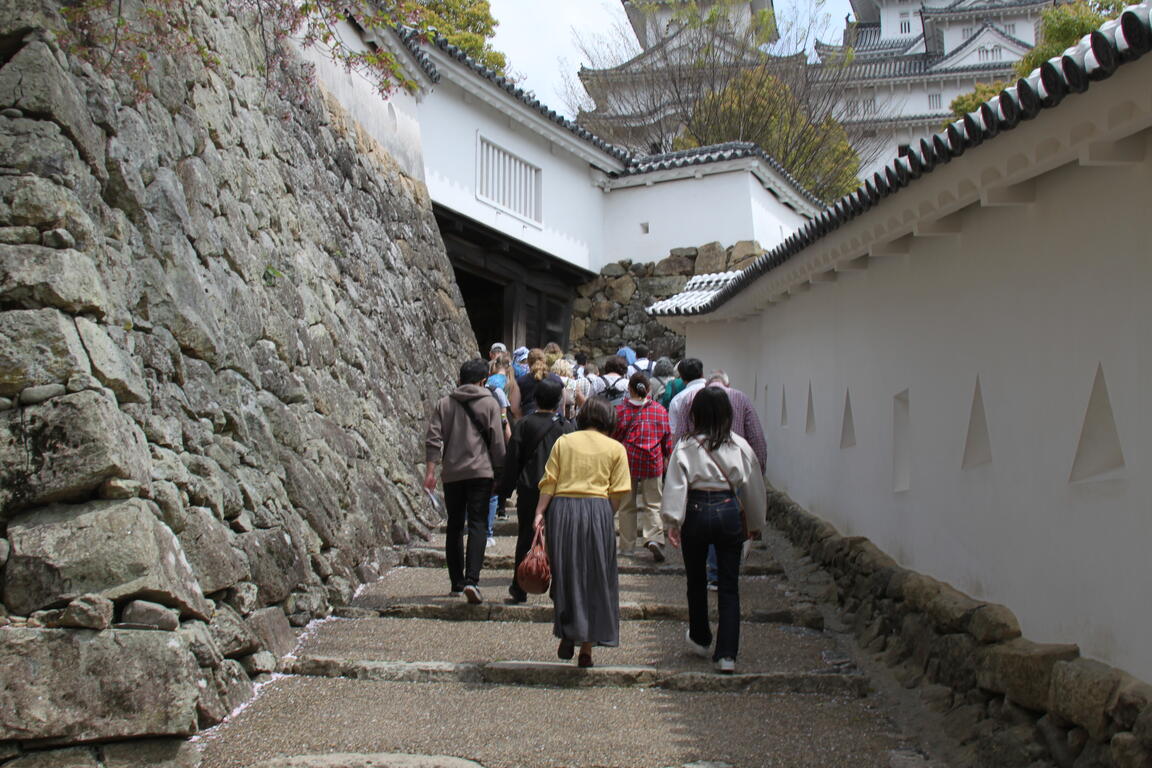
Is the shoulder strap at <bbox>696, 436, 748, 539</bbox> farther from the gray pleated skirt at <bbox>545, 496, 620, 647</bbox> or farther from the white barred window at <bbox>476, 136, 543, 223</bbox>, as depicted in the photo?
the white barred window at <bbox>476, 136, 543, 223</bbox>

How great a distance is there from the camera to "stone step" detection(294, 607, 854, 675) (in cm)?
649

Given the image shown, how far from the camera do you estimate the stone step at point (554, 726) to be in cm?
502

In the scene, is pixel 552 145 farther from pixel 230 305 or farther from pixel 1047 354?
pixel 1047 354

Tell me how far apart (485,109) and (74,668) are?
13.1 meters

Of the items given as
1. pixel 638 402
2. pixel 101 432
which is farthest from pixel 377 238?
pixel 101 432

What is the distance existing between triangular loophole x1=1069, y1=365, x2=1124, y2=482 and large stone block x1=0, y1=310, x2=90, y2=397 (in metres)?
4.71

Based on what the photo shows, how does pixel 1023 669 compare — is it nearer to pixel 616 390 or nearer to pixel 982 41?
pixel 616 390

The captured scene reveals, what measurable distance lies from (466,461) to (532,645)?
153 cm

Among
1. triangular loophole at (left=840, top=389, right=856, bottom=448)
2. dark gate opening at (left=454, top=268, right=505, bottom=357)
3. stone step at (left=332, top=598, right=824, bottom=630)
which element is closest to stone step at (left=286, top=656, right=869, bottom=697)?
stone step at (left=332, top=598, right=824, bottom=630)

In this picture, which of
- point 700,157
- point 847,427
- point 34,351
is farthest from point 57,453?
point 700,157

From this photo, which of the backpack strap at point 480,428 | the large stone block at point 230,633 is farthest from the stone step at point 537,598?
the large stone block at point 230,633

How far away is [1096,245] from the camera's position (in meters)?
4.46

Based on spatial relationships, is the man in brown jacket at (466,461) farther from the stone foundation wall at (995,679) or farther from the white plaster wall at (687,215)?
the white plaster wall at (687,215)

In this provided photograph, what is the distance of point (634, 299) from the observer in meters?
20.2
